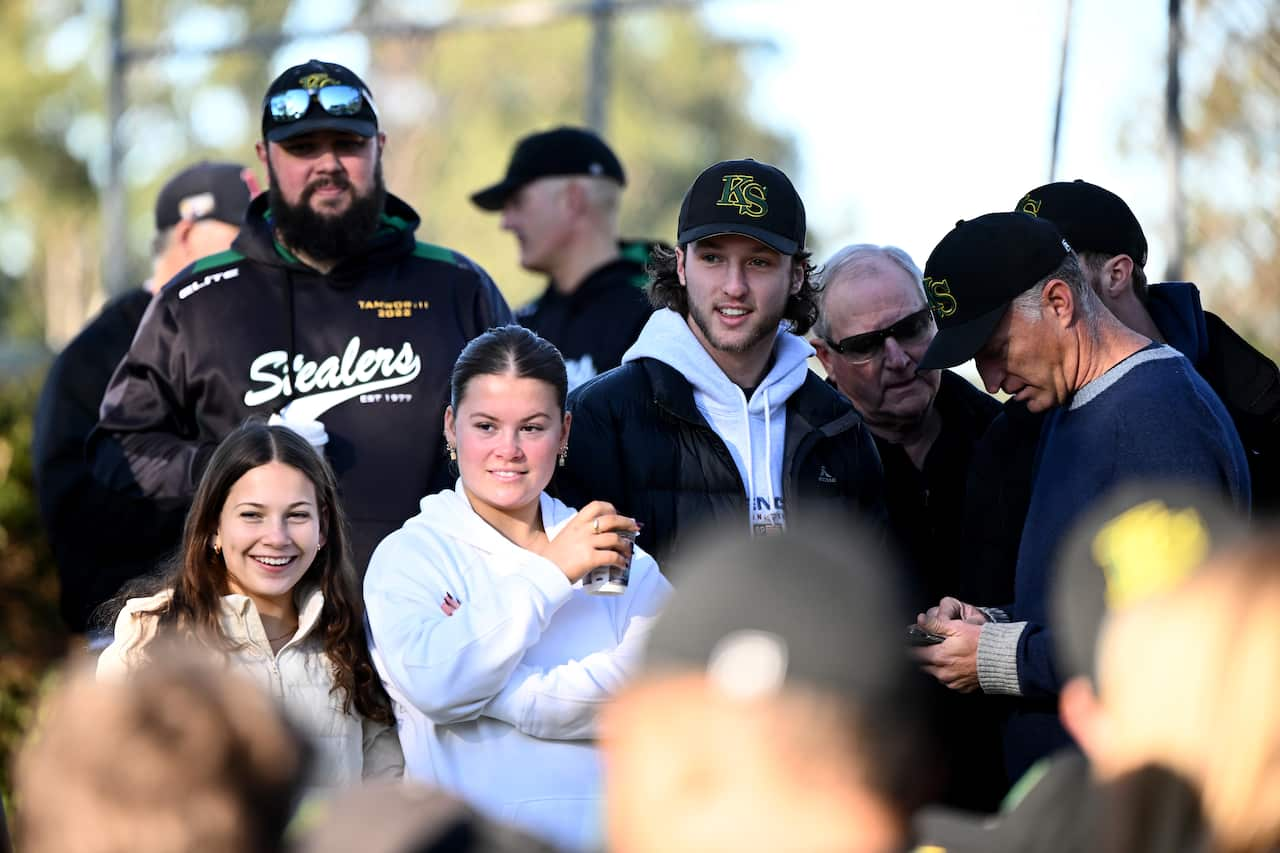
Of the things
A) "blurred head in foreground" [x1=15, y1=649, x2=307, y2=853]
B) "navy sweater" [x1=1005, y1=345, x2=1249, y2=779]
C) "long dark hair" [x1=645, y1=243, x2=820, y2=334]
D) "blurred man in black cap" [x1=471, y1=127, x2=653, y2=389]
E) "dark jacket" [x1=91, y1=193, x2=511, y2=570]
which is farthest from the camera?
"blurred man in black cap" [x1=471, y1=127, x2=653, y2=389]

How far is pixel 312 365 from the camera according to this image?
176 inches

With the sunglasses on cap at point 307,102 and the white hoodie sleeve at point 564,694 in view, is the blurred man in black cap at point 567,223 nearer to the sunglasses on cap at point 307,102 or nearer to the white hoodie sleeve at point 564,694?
the sunglasses on cap at point 307,102

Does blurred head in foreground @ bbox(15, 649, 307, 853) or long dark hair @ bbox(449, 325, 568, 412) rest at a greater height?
long dark hair @ bbox(449, 325, 568, 412)

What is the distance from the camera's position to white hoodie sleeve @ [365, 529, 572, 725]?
130 inches

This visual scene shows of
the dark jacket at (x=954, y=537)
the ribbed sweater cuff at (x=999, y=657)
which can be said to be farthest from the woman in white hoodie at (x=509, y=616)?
the dark jacket at (x=954, y=537)

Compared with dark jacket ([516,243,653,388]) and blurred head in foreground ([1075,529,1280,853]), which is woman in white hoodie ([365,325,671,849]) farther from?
dark jacket ([516,243,653,388])

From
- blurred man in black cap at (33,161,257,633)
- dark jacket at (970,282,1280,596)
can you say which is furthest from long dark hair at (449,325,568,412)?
blurred man in black cap at (33,161,257,633)

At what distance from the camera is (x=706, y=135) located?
77.6 feet

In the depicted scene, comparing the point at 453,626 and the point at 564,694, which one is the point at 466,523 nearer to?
the point at 453,626

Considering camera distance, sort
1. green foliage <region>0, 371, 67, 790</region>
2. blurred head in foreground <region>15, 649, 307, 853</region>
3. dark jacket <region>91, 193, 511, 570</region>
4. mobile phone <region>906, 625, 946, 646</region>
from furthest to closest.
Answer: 1. green foliage <region>0, 371, 67, 790</region>
2. dark jacket <region>91, 193, 511, 570</region>
3. mobile phone <region>906, 625, 946, 646</region>
4. blurred head in foreground <region>15, 649, 307, 853</region>

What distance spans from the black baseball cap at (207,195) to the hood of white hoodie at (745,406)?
226 cm

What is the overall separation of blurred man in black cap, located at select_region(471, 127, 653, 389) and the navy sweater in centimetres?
275

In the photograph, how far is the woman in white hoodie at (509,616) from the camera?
131 inches

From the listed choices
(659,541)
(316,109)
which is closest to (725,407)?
(659,541)
